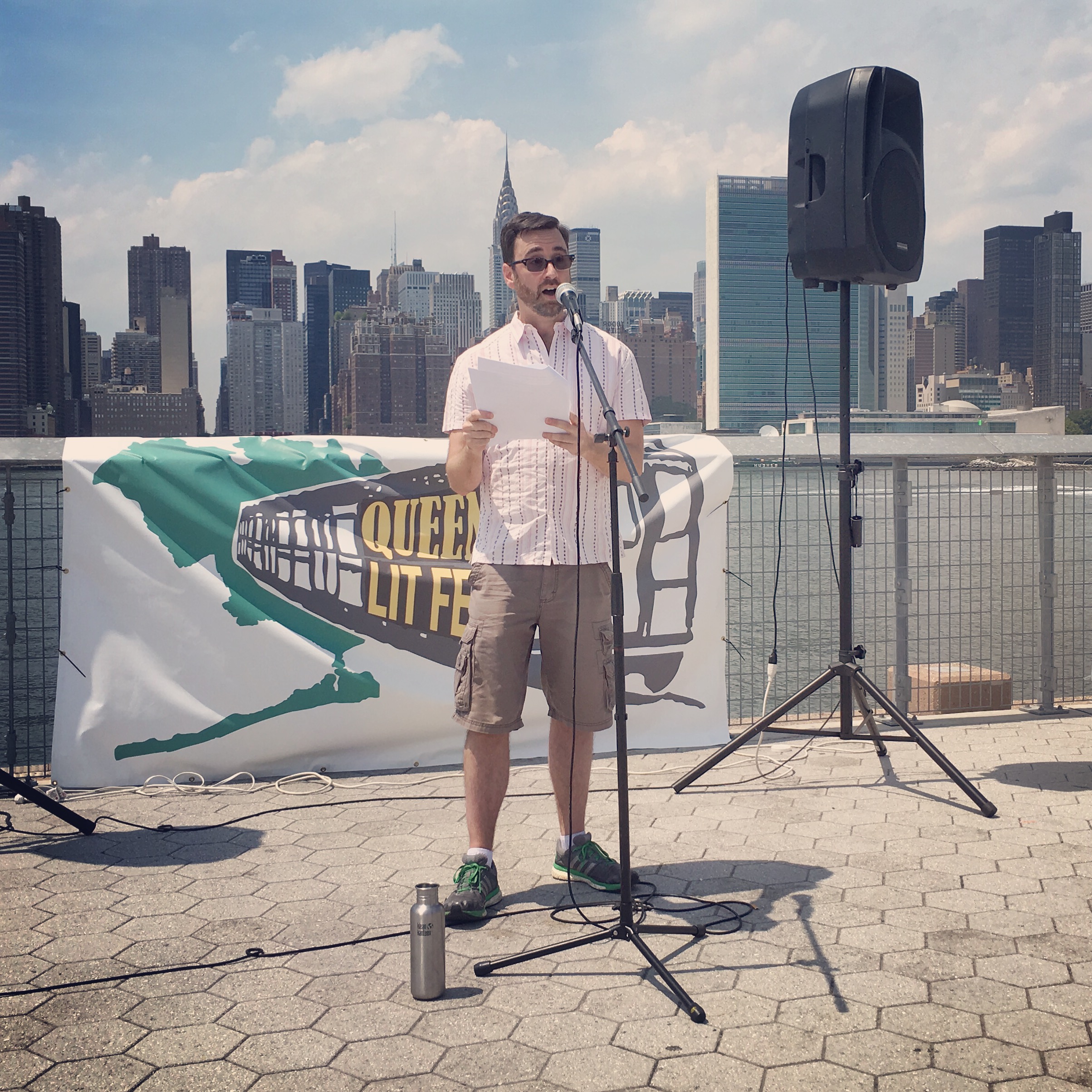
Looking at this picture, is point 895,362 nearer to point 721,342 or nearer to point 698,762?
point 721,342

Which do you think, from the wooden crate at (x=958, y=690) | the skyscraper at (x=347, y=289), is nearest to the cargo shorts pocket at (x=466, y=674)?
the wooden crate at (x=958, y=690)

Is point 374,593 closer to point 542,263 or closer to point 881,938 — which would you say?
point 542,263

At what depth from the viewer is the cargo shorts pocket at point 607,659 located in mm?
3117

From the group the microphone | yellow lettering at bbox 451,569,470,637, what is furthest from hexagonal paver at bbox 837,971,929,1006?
yellow lettering at bbox 451,569,470,637

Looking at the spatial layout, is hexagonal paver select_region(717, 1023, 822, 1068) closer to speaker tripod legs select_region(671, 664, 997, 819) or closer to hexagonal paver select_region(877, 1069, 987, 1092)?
hexagonal paver select_region(877, 1069, 987, 1092)

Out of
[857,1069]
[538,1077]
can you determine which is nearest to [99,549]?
[538,1077]

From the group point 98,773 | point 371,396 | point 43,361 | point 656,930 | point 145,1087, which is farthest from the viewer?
point 371,396

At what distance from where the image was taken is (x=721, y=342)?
493ft

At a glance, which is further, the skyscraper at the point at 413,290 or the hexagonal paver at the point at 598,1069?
the skyscraper at the point at 413,290

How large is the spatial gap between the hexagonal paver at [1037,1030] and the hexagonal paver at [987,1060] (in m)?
0.03

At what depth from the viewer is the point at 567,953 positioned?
267 centimetres

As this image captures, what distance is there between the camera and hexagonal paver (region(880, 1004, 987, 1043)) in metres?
2.21

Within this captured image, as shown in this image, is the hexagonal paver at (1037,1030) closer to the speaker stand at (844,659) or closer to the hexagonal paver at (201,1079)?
the hexagonal paver at (201,1079)

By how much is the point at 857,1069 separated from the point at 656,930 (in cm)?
75
